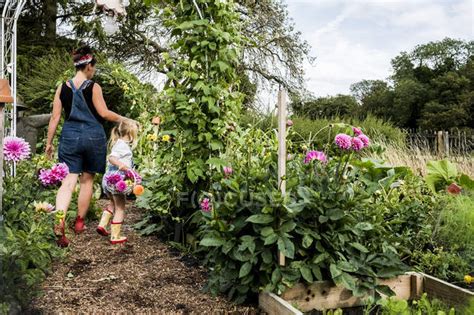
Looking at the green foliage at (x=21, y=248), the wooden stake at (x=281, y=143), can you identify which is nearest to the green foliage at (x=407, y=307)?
the wooden stake at (x=281, y=143)

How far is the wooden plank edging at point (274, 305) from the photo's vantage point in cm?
227

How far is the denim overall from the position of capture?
3773 millimetres

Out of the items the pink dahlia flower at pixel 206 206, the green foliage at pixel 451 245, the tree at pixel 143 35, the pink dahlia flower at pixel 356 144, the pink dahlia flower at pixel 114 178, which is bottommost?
the green foliage at pixel 451 245

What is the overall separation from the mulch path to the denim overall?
679mm

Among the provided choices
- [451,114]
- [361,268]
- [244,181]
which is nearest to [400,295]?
[361,268]

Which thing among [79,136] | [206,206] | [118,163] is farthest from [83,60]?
[206,206]

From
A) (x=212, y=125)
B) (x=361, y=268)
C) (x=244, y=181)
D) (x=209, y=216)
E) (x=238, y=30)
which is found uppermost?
(x=238, y=30)

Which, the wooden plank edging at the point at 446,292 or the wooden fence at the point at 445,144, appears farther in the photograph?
the wooden fence at the point at 445,144

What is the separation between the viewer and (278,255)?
8.21 ft

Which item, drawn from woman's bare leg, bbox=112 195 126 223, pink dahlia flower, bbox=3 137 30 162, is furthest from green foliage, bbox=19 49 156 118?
pink dahlia flower, bbox=3 137 30 162

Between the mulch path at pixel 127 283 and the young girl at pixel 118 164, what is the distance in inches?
5.0

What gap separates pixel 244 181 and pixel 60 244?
1726mm

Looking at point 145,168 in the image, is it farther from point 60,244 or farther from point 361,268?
point 361,268

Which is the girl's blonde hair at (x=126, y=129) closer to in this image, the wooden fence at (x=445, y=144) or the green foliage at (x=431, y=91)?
the wooden fence at (x=445, y=144)
